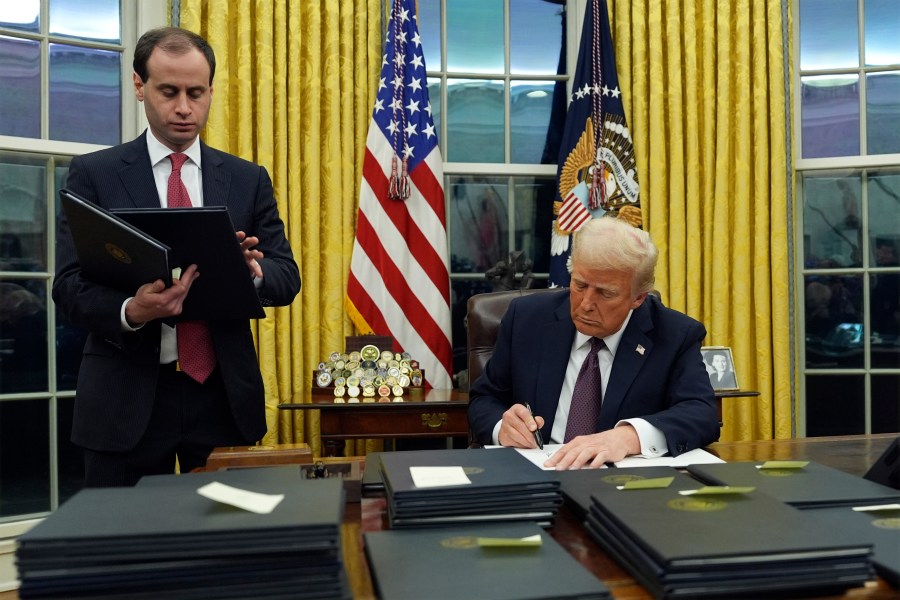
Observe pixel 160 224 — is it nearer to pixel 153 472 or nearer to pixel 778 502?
pixel 153 472

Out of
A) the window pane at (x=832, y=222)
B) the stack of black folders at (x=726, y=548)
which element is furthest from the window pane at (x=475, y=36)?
the stack of black folders at (x=726, y=548)

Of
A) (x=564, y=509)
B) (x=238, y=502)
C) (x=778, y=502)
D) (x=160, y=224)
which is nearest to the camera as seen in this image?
(x=238, y=502)

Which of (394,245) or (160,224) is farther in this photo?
(394,245)

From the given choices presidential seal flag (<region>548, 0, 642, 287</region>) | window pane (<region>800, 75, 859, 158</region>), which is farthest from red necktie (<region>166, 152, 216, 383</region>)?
window pane (<region>800, 75, 859, 158</region>)

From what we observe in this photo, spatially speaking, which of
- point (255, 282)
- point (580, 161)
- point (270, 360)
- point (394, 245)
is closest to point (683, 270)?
point (580, 161)

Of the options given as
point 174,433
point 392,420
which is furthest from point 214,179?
point 392,420

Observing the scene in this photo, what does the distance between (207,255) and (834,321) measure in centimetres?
367

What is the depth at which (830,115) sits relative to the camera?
14.5ft

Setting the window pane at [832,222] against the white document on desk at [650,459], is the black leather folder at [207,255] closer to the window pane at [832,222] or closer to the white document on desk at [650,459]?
the white document on desk at [650,459]

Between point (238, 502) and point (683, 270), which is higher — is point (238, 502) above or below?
below

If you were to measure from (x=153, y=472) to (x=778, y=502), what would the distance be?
136cm

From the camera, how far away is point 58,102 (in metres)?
3.66

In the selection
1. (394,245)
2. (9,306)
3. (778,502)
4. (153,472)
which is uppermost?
(394,245)

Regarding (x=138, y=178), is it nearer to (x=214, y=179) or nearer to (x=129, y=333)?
(x=214, y=179)
